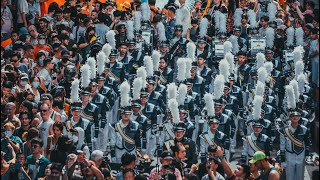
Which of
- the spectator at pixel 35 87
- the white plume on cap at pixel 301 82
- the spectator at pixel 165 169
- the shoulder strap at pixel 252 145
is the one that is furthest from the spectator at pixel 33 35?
the spectator at pixel 165 169

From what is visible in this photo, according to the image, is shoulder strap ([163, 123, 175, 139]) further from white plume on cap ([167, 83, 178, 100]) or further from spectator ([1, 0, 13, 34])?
spectator ([1, 0, 13, 34])

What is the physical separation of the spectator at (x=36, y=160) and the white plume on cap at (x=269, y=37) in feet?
36.2

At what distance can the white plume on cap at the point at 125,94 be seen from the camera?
1189 inches

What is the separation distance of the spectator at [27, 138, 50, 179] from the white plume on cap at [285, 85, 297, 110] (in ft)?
22.6

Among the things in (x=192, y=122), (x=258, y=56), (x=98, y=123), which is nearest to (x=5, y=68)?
(x=98, y=123)

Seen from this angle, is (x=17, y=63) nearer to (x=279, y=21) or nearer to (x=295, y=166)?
(x=295, y=166)

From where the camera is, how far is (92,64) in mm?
32125

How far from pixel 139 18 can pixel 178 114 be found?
21.6 ft

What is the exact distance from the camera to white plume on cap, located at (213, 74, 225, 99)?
101 feet

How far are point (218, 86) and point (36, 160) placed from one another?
7.09 m

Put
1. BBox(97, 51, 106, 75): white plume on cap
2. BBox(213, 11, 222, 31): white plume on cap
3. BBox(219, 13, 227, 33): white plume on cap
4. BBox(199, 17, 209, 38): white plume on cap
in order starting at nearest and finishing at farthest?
BBox(97, 51, 106, 75): white plume on cap
BBox(199, 17, 209, 38): white plume on cap
BBox(219, 13, 227, 33): white plume on cap
BBox(213, 11, 222, 31): white plume on cap

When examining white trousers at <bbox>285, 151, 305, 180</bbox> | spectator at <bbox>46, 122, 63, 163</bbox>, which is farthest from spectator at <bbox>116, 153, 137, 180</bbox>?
white trousers at <bbox>285, 151, 305, 180</bbox>

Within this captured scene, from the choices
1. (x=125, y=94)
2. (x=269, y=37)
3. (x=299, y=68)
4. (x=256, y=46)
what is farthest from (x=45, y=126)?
(x=269, y=37)

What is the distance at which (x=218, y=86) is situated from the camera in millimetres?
31109
